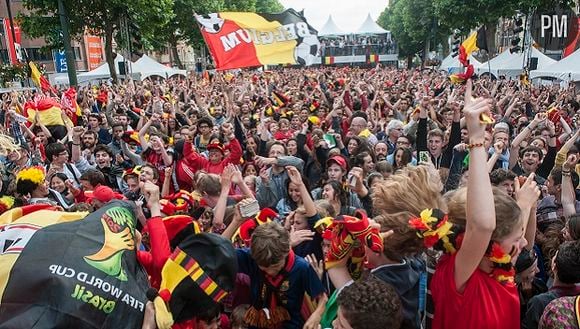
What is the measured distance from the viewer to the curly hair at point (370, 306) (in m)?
1.95

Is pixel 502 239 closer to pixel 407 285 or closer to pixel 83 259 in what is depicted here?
pixel 407 285

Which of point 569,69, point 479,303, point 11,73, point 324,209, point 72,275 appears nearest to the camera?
point 72,275

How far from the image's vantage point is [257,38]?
14469mm

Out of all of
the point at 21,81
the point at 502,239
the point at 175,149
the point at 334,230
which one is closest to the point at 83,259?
the point at 334,230

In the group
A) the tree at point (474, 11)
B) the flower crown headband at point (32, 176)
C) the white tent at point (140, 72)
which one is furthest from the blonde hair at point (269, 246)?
the tree at point (474, 11)

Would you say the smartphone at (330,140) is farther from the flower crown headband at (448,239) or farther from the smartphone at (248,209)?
the flower crown headband at (448,239)

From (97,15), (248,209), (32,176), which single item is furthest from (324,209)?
(97,15)

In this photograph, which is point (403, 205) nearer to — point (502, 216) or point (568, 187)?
point (502, 216)

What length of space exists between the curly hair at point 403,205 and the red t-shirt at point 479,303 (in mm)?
219

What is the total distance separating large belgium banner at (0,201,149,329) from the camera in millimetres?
1790

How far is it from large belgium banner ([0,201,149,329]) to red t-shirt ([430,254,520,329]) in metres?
1.37

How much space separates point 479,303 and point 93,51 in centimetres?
5962

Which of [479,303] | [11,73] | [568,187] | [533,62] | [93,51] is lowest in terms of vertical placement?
[568,187]

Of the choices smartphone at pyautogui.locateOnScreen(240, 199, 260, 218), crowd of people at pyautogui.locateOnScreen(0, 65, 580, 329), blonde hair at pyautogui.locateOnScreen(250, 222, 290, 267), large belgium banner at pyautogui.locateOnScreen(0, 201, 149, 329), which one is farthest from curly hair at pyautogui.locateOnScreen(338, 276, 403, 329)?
smartphone at pyautogui.locateOnScreen(240, 199, 260, 218)
